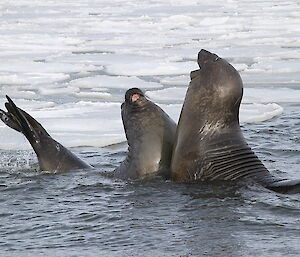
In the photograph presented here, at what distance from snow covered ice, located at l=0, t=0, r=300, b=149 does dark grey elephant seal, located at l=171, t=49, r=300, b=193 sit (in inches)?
85.0

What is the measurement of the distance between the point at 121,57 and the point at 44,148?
7576mm

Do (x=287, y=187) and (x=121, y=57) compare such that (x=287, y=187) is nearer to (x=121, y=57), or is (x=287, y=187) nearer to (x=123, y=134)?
(x=123, y=134)

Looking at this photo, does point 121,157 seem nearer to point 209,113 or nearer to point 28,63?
Result: point 209,113

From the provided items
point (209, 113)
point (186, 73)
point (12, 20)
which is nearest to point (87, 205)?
point (209, 113)

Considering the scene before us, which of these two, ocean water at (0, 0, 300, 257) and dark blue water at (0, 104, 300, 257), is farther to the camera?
ocean water at (0, 0, 300, 257)

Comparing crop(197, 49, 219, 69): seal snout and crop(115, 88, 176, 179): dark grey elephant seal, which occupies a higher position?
crop(197, 49, 219, 69): seal snout

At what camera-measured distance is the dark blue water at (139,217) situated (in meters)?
4.29

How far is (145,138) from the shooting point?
612 centimetres

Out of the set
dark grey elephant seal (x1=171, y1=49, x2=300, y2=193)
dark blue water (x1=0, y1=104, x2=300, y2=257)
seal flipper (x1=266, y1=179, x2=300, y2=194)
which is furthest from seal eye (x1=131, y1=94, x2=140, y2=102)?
seal flipper (x1=266, y1=179, x2=300, y2=194)

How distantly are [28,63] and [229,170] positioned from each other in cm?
800

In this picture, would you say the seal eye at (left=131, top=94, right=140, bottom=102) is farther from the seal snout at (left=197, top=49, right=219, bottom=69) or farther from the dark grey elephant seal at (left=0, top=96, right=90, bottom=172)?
the dark grey elephant seal at (left=0, top=96, right=90, bottom=172)

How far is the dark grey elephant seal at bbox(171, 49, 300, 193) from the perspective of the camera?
229 inches

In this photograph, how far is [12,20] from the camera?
20.3 m

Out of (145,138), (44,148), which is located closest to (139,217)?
(145,138)
